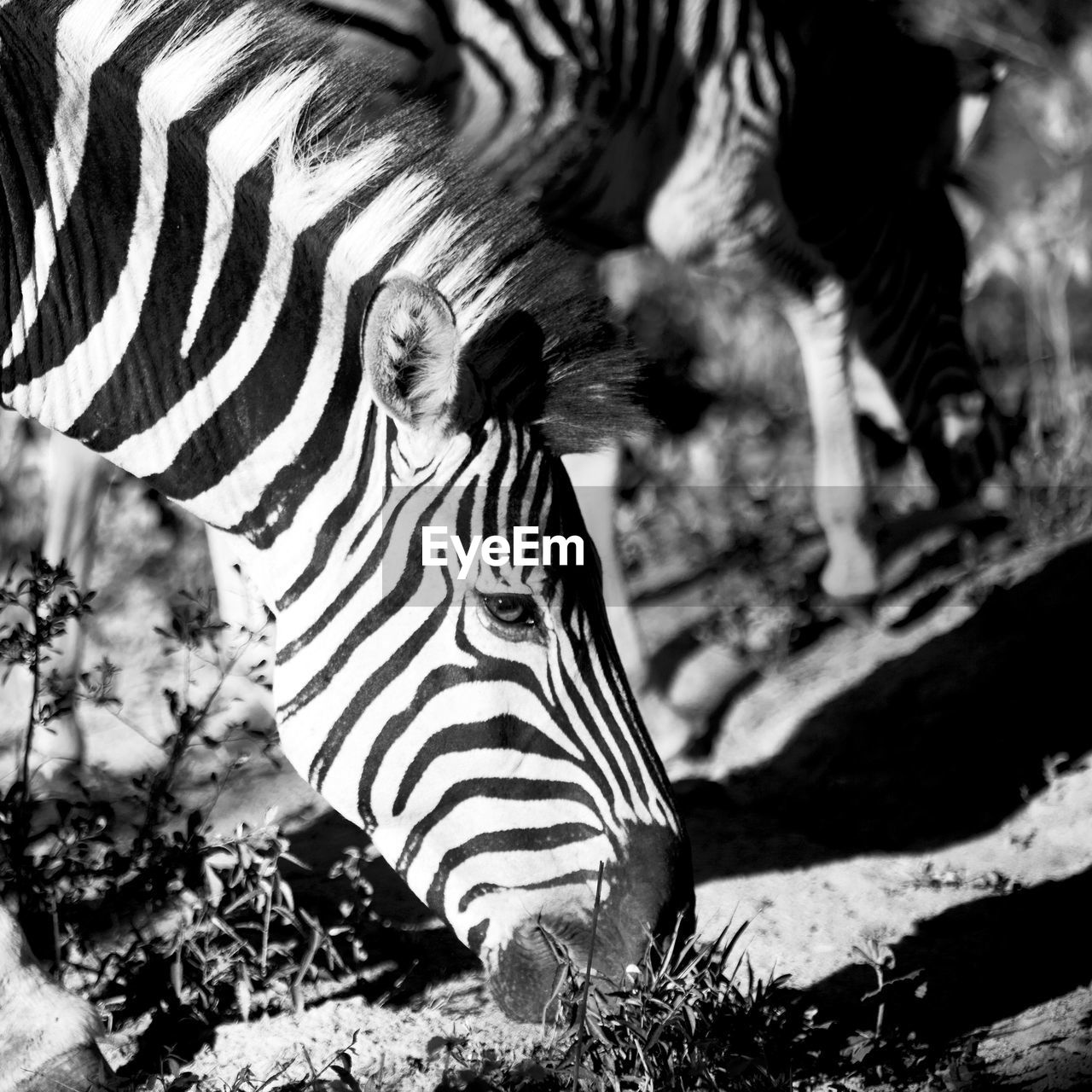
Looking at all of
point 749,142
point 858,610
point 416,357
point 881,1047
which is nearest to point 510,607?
point 416,357

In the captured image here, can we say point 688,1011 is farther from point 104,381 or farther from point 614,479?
point 614,479

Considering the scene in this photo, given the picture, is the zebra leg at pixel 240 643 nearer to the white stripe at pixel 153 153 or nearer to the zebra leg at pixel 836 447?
the white stripe at pixel 153 153

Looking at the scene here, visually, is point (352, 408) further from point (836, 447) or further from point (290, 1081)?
point (836, 447)

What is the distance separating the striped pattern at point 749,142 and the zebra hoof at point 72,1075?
2916mm

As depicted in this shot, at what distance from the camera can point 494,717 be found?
2.54m

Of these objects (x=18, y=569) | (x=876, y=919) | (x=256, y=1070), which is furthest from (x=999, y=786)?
(x=18, y=569)

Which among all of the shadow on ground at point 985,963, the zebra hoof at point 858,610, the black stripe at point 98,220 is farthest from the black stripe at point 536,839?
the zebra hoof at point 858,610

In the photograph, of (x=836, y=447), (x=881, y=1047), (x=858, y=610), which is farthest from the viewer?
(x=836, y=447)

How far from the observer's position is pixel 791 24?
18.9 feet

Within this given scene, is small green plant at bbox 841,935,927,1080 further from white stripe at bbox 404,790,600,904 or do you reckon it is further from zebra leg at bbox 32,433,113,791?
zebra leg at bbox 32,433,113,791

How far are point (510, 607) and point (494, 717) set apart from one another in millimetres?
217

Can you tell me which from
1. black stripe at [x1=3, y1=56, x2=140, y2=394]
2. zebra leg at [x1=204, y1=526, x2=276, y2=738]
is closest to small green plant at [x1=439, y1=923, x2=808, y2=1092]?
zebra leg at [x1=204, y1=526, x2=276, y2=738]

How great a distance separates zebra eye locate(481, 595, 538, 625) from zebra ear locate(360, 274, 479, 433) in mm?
349

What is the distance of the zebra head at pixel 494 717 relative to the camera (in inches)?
100
